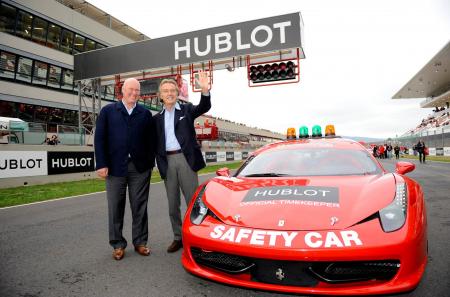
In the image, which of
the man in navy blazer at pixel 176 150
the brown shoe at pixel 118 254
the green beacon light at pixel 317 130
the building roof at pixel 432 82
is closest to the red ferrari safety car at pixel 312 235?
the man in navy blazer at pixel 176 150

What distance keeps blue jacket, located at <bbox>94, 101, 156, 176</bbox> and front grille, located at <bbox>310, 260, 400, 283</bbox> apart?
2067 mm

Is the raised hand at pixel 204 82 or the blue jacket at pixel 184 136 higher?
the raised hand at pixel 204 82

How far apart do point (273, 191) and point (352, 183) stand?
669mm

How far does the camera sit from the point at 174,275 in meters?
2.68

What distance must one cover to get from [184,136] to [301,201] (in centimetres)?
154

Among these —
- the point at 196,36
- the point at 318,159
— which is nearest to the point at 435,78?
the point at 196,36

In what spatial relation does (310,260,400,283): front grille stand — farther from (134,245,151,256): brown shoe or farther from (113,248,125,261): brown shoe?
(113,248,125,261): brown shoe

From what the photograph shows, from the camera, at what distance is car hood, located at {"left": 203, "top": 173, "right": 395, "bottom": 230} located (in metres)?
2.17

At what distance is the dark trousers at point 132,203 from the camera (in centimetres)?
Result: 322

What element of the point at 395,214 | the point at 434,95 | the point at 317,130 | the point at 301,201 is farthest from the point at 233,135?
the point at 395,214

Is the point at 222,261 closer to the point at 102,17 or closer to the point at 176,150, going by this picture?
the point at 176,150

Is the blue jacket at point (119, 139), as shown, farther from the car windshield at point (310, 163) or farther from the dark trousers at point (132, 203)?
the car windshield at point (310, 163)

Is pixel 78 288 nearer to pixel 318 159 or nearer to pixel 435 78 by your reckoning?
pixel 318 159

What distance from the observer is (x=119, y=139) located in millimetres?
3266
